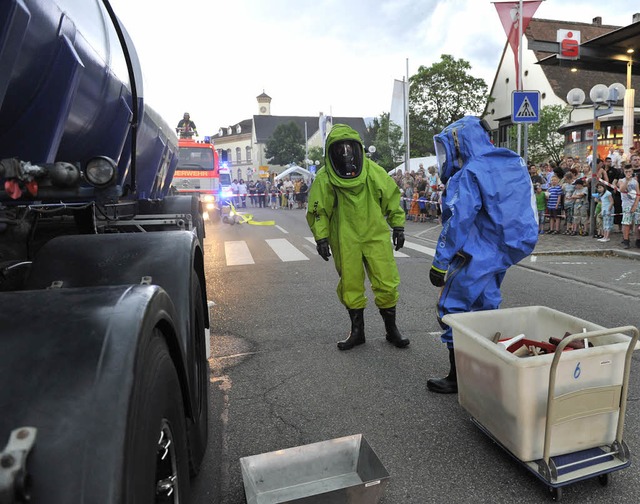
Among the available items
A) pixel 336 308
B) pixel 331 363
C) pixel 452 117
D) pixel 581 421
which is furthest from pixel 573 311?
pixel 452 117

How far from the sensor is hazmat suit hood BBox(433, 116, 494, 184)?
10.6 feet

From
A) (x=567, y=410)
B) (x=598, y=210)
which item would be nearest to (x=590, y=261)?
(x=598, y=210)

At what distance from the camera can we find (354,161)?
4410mm

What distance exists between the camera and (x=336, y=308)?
19.6 ft

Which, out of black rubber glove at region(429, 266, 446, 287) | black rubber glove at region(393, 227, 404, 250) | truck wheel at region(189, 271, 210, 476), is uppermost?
black rubber glove at region(393, 227, 404, 250)

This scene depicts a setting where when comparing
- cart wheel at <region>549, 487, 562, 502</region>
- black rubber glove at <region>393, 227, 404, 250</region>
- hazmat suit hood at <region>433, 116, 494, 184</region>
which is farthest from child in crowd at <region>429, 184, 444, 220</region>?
cart wheel at <region>549, 487, 562, 502</region>

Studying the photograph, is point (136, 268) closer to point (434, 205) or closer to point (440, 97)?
point (434, 205)

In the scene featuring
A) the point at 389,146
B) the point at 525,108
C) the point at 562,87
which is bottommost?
the point at 525,108

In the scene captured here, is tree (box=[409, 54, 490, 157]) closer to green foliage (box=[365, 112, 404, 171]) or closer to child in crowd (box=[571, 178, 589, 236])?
green foliage (box=[365, 112, 404, 171])

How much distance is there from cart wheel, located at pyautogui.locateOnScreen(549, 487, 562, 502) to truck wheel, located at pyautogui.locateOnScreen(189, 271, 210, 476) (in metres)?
1.63

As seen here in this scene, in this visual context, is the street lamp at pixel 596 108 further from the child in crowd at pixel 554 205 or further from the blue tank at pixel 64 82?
the blue tank at pixel 64 82

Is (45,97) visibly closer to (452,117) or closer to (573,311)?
(573,311)

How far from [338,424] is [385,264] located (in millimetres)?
1648

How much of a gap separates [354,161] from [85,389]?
3.52m
